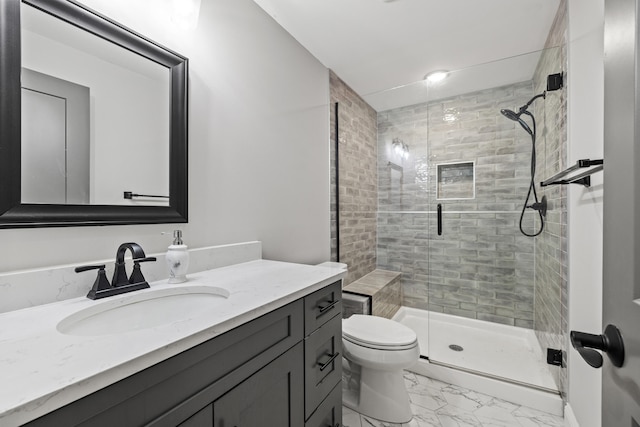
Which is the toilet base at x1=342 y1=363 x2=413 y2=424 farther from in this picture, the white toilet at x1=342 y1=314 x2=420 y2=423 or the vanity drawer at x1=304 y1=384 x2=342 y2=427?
the vanity drawer at x1=304 y1=384 x2=342 y2=427

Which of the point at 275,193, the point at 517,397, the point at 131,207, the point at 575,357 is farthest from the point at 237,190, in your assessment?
the point at 517,397

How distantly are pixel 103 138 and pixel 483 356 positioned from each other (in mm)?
2805

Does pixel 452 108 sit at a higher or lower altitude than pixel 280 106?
higher

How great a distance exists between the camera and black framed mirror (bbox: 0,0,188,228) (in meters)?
0.83

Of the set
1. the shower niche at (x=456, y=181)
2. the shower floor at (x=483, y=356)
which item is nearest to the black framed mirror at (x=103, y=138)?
the shower floor at (x=483, y=356)

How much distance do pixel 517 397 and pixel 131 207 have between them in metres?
2.43

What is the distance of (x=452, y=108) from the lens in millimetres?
2770

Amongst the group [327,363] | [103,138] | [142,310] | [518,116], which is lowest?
[327,363]

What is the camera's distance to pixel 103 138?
104 cm

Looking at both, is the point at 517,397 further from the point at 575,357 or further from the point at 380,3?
the point at 380,3

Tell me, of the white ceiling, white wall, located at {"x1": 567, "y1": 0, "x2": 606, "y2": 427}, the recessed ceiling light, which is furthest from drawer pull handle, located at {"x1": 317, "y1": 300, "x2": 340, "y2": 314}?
the recessed ceiling light

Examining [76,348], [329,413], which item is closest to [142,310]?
[76,348]

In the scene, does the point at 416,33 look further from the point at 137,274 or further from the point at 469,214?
the point at 137,274

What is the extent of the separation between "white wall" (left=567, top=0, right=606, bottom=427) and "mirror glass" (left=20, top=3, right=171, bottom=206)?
76.4 inches
